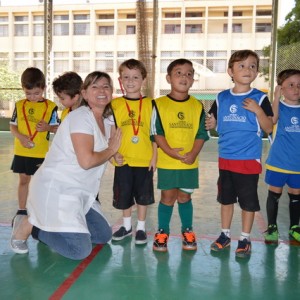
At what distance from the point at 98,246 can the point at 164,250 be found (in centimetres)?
47

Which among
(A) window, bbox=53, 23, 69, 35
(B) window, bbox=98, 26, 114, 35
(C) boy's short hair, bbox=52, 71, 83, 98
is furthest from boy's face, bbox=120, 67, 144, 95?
(A) window, bbox=53, 23, 69, 35

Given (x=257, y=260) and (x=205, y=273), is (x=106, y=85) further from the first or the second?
(x=257, y=260)

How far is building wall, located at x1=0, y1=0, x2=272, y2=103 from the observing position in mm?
14953

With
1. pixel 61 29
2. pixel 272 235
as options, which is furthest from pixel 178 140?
pixel 61 29

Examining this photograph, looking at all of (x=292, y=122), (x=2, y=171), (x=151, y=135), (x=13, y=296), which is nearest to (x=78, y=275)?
(x=13, y=296)

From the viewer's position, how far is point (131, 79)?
2898mm

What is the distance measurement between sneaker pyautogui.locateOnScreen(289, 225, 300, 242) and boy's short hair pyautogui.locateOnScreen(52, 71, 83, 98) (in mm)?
2017

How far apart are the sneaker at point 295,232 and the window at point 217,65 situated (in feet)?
38.6

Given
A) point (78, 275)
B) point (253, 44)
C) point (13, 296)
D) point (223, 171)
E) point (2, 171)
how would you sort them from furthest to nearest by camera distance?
point (253, 44), point (2, 171), point (223, 171), point (78, 275), point (13, 296)

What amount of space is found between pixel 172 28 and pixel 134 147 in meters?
15.7

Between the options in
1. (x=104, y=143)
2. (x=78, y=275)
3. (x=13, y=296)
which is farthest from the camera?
(x=104, y=143)

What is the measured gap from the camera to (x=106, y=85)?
264cm

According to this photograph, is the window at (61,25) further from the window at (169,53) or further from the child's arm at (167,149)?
the child's arm at (167,149)

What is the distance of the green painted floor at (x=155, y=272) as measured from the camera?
2102 millimetres
